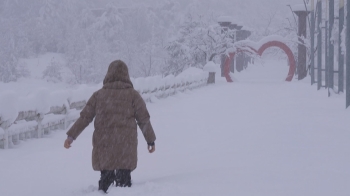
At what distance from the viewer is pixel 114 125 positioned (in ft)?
19.4

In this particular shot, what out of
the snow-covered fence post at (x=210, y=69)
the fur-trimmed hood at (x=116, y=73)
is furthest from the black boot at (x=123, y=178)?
the snow-covered fence post at (x=210, y=69)

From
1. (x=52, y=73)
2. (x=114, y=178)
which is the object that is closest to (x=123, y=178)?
(x=114, y=178)

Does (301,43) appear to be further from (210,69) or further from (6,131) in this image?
(6,131)

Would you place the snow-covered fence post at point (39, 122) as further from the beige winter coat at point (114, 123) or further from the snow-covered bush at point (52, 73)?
the snow-covered bush at point (52, 73)

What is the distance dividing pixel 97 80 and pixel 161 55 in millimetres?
12881

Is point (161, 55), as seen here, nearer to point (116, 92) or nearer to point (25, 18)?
point (25, 18)

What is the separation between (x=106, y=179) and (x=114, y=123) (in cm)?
63

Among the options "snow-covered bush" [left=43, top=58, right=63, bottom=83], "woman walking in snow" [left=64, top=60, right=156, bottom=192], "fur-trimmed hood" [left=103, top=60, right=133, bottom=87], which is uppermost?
"fur-trimmed hood" [left=103, top=60, right=133, bottom=87]

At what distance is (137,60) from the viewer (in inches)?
3125

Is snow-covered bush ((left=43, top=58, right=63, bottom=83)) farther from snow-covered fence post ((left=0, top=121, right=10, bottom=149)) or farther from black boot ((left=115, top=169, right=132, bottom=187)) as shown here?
black boot ((left=115, top=169, right=132, bottom=187))

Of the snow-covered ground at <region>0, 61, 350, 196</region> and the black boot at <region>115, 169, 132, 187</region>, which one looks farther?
the snow-covered ground at <region>0, 61, 350, 196</region>

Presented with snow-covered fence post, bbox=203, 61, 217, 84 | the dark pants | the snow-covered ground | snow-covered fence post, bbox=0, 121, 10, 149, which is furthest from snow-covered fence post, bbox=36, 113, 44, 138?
snow-covered fence post, bbox=203, 61, 217, 84

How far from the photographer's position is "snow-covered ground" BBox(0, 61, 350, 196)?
627 centimetres

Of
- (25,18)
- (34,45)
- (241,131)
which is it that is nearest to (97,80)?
(34,45)
